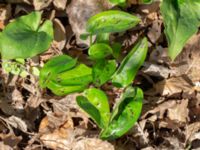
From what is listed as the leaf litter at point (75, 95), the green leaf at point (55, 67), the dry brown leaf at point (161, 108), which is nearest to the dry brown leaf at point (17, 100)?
the leaf litter at point (75, 95)

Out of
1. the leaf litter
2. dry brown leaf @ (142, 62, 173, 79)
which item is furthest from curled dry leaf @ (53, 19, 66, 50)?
dry brown leaf @ (142, 62, 173, 79)

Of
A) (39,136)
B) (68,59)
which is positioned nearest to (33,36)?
(68,59)

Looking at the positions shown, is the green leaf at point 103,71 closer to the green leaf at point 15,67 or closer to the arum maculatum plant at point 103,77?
the arum maculatum plant at point 103,77

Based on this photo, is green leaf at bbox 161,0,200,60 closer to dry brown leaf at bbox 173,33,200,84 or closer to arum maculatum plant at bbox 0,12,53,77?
dry brown leaf at bbox 173,33,200,84

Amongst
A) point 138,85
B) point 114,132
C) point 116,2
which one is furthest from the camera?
point 138,85

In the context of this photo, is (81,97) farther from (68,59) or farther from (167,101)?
(167,101)

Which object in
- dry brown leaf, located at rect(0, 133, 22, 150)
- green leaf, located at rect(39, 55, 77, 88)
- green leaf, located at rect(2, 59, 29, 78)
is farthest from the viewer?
green leaf, located at rect(2, 59, 29, 78)
